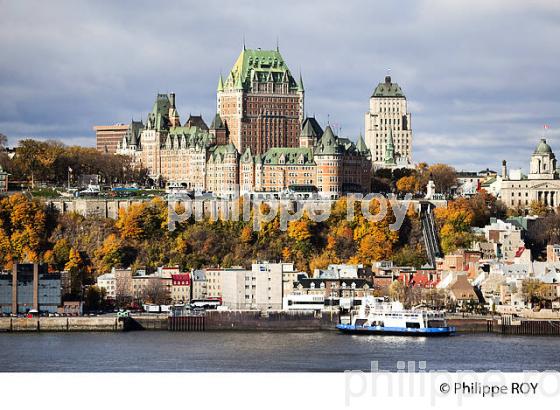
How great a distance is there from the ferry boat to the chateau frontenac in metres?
16.3

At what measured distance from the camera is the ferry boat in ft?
127

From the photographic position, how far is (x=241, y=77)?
5925cm

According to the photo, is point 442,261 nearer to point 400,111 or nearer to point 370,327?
point 370,327

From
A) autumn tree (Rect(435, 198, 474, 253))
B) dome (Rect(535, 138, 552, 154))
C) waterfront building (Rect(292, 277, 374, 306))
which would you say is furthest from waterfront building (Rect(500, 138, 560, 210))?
waterfront building (Rect(292, 277, 374, 306))

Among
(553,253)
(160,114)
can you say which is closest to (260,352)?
(553,253)

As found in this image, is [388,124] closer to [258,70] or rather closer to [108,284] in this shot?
[258,70]

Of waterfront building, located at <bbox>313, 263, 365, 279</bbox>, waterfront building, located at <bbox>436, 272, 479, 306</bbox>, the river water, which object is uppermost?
waterfront building, located at <bbox>313, 263, 365, 279</bbox>

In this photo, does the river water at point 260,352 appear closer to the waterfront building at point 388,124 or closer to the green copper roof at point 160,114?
the green copper roof at point 160,114

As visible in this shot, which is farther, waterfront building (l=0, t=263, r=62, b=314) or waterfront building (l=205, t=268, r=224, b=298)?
waterfront building (l=205, t=268, r=224, b=298)

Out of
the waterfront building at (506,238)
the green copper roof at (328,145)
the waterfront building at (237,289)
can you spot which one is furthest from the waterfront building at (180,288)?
the green copper roof at (328,145)

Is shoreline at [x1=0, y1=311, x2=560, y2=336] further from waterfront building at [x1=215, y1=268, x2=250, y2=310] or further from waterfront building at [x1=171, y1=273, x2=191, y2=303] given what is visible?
waterfront building at [x1=171, y1=273, x2=191, y2=303]

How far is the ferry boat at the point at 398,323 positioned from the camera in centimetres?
3856

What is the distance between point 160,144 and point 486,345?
28104 mm

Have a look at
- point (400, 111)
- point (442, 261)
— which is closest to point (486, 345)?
point (442, 261)
